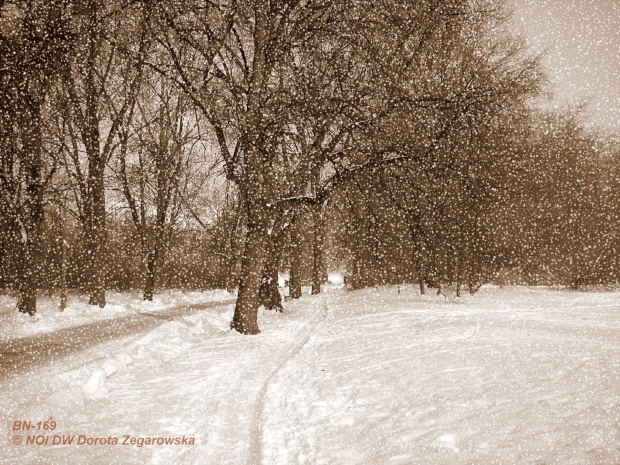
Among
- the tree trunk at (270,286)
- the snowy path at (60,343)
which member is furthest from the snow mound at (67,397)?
the tree trunk at (270,286)

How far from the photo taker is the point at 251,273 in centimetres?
1108

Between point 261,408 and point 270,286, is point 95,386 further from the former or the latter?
point 270,286

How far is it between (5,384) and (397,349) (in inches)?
255

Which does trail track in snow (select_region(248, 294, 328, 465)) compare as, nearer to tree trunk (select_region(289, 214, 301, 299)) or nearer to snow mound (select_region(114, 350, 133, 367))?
snow mound (select_region(114, 350, 133, 367))

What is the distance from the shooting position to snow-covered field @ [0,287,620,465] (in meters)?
3.78

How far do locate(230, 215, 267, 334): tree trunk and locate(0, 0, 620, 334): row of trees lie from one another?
4cm

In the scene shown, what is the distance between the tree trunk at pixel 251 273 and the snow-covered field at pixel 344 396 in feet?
4.46

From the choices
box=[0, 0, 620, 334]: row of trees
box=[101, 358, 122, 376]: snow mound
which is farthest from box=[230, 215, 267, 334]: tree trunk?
box=[101, 358, 122, 376]: snow mound

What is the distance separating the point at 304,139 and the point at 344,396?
7.57m

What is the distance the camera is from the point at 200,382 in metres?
6.32

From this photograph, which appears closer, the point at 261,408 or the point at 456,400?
the point at 456,400

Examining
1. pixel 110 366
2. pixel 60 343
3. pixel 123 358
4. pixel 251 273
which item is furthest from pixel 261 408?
pixel 60 343

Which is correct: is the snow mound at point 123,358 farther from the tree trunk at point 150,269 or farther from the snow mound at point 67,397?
the tree trunk at point 150,269

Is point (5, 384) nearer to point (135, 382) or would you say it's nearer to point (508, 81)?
point (135, 382)
